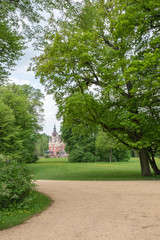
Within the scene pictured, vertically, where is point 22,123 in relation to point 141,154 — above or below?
above

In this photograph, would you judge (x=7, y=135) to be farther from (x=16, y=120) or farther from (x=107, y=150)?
(x=107, y=150)

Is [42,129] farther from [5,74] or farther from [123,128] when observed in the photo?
[5,74]

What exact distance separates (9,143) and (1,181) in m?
18.4

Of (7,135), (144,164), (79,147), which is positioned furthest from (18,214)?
(79,147)

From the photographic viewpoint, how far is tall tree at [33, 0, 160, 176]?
1348cm

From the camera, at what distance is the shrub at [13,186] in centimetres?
645

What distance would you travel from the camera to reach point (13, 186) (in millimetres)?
6754

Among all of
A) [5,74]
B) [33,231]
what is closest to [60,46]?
[5,74]

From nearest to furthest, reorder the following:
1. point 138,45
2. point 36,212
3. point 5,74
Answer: point 36,212 < point 5,74 < point 138,45

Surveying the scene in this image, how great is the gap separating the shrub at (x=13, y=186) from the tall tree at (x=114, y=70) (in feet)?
25.6

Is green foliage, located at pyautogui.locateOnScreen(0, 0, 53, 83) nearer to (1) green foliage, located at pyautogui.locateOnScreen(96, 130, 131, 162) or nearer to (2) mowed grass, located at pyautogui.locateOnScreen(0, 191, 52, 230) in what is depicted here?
(2) mowed grass, located at pyautogui.locateOnScreen(0, 191, 52, 230)

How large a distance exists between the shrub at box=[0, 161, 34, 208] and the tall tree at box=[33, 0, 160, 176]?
7796 mm

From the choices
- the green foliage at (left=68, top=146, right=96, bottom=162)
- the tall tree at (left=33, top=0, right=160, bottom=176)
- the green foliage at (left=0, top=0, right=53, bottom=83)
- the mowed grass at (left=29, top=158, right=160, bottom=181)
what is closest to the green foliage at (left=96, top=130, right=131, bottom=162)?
the green foliage at (left=68, top=146, right=96, bottom=162)

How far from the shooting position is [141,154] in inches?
656
